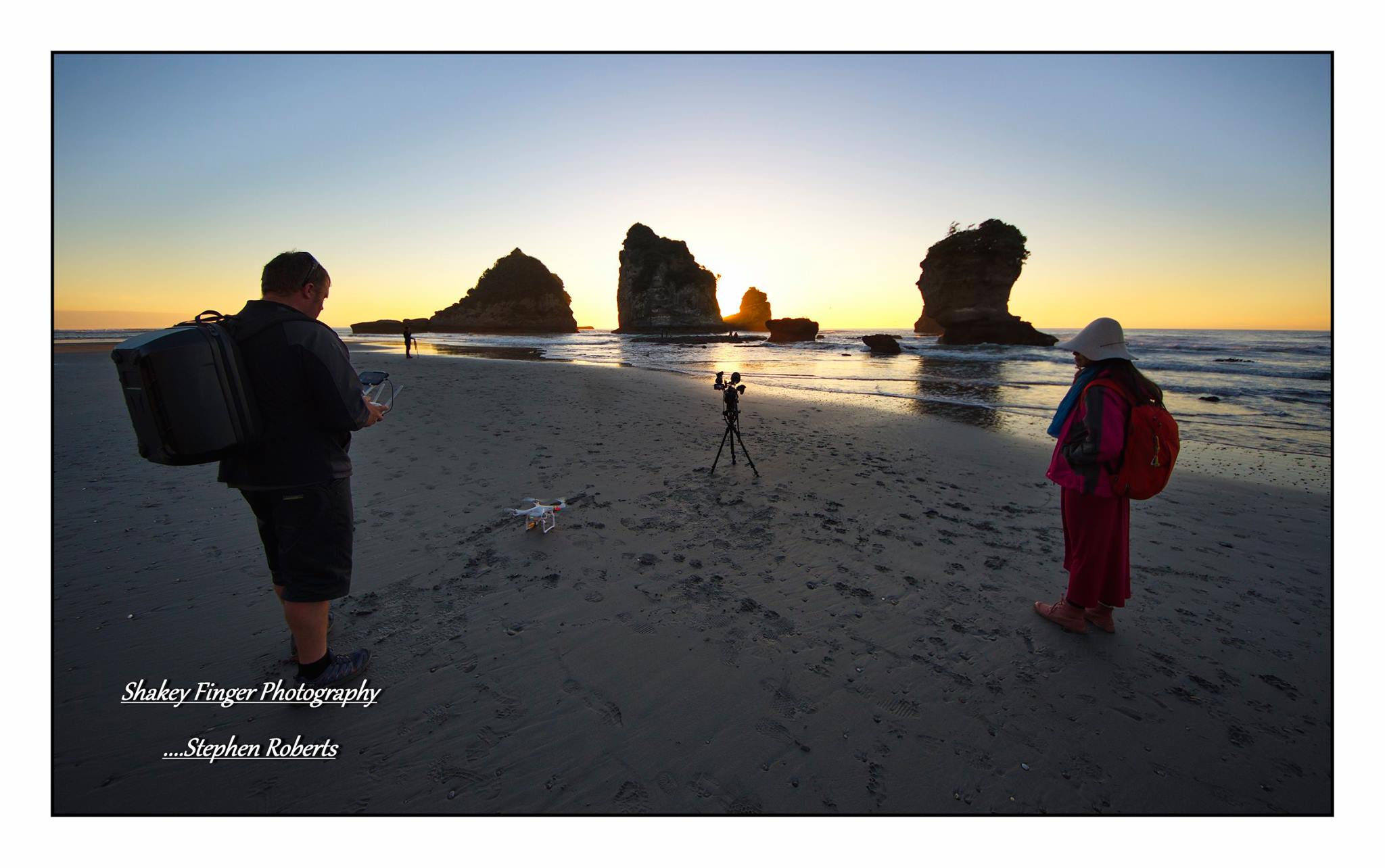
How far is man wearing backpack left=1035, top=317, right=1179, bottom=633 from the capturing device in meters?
2.83

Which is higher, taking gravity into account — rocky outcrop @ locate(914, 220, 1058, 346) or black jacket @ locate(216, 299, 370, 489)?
rocky outcrop @ locate(914, 220, 1058, 346)

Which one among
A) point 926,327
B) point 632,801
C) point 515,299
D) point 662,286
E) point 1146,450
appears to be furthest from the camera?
point 515,299

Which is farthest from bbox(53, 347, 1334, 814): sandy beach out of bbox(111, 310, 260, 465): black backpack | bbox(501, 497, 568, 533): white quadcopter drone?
bbox(111, 310, 260, 465): black backpack

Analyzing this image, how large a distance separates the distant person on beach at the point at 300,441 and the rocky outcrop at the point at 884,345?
1614 inches

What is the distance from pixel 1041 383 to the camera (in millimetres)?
20297

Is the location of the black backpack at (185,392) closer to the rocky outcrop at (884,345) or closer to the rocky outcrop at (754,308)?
the rocky outcrop at (884,345)

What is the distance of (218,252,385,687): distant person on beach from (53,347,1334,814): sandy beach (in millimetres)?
735

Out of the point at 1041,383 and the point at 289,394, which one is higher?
the point at 1041,383

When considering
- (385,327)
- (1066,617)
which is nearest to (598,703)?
(1066,617)

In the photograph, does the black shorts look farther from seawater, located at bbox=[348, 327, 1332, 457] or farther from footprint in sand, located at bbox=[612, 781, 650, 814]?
seawater, located at bbox=[348, 327, 1332, 457]

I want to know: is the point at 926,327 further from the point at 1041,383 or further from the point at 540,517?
the point at 540,517

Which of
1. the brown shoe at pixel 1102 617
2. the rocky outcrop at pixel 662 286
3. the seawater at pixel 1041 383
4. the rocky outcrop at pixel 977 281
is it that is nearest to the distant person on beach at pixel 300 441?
the seawater at pixel 1041 383

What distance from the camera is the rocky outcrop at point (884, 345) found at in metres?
39.9

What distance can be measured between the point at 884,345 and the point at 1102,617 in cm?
4006
